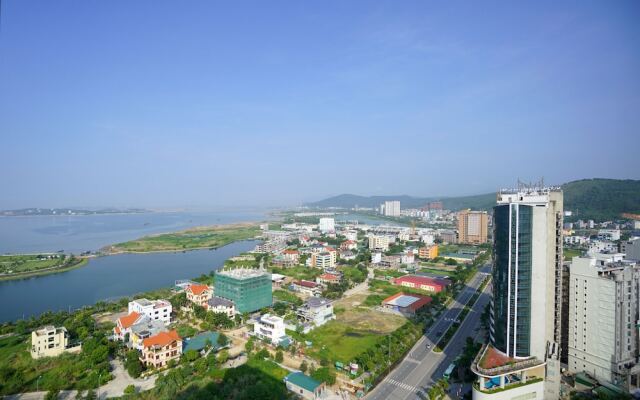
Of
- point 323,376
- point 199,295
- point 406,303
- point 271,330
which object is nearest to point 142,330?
point 271,330

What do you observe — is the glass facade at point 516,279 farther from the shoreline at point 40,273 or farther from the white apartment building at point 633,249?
the shoreline at point 40,273

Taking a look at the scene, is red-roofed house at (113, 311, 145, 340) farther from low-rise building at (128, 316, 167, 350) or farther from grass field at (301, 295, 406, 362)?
grass field at (301, 295, 406, 362)

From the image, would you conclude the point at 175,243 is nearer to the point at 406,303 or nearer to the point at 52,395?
the point at 406,303

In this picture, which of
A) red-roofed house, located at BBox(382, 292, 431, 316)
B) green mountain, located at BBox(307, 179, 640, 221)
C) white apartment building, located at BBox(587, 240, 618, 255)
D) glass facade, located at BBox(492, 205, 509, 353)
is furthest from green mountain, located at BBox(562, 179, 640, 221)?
glass facade, located at BBox(492, 205, 509, 353)

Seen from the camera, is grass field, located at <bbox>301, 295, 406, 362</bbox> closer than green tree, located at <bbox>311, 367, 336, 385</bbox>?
No

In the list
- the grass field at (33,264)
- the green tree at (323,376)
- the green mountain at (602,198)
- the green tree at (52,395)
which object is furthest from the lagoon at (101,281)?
the green mountain at (602,198)

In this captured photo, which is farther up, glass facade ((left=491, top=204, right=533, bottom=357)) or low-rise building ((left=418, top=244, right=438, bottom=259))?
glass facade ((left=491, top=204, right=533, bottom=357))

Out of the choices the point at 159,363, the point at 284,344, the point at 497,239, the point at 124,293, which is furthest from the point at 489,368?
the point at 124,293
